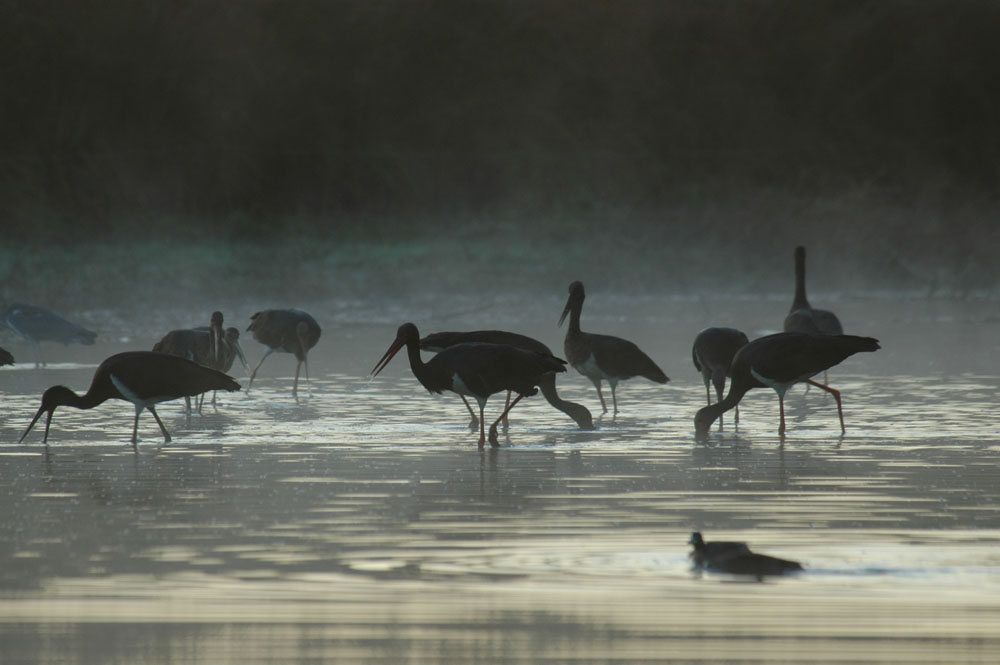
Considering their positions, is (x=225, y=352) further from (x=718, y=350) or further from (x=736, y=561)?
(x=736, y=561)

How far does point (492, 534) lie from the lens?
8109 millimetres

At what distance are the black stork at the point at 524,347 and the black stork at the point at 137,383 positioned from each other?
219 centimetres

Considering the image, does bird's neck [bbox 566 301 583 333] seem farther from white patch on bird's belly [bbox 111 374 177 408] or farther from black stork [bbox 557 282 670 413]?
white patch on bird's belly [bbox 111 374 177 408]

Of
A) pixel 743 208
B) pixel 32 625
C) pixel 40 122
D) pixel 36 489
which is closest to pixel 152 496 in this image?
pixel 36 489

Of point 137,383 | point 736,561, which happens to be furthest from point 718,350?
point 736,561

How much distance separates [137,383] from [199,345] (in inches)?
128

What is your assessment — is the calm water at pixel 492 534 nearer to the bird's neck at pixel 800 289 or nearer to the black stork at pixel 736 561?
the black stork at pixel 736 561

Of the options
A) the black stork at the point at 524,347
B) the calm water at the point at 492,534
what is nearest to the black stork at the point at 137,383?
the calm water at the point at 492,534

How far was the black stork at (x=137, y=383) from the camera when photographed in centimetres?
1190

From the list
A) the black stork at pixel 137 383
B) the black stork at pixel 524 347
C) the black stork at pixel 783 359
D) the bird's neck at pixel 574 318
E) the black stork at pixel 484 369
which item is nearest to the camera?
the black stork at pixel 137 383

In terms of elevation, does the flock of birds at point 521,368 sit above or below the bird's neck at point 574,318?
below

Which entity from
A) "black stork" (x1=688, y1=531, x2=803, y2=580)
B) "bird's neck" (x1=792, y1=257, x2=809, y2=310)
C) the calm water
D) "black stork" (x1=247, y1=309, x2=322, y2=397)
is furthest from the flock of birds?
"black stork" (x1=688, y1=531, x2=803, y2=580)

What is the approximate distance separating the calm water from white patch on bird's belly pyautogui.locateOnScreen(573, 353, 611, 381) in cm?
45

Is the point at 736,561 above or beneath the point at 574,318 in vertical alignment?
beneath
